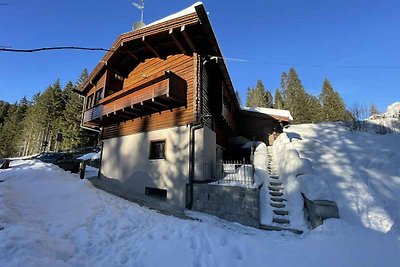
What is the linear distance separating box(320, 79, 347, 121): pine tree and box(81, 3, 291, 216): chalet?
29.8 metres

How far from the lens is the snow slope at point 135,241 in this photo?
3920 mm

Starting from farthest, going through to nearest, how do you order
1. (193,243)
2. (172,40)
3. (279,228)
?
(172,40) < (279,228) < (193,243)

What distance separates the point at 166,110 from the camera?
1262cm

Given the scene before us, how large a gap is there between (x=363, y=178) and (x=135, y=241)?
29.0 feet

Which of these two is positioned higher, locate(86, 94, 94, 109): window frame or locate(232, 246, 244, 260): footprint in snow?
locate(86, 94, 94, 109): window frame

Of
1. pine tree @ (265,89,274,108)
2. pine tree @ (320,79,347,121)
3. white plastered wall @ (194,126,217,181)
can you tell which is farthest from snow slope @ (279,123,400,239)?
pine tree @ (265,89,274,108)

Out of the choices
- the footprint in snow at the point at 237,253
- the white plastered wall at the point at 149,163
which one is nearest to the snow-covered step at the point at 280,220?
the footprint in snow at the point at 237,253

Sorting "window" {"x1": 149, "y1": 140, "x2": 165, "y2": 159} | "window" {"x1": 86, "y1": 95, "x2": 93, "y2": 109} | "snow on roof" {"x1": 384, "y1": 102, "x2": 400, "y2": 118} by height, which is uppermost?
"snow on roof" {"x1": 384, "y1": 102, "x2": 400, "y2": 118}

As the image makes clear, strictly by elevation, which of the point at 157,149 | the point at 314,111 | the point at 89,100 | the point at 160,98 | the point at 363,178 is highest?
the point at 314,111

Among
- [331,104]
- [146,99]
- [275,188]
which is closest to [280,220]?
[275,188]

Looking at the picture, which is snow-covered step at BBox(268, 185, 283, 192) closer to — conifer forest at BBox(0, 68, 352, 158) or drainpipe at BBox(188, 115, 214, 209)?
drainpipe at BBox(188, 115, 214, 209)

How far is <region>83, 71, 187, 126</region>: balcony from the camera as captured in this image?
1112 centimetres

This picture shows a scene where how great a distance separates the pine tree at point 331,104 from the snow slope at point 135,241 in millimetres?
36902

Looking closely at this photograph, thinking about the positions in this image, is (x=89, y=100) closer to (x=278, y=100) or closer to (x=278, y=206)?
(x=278, y=206)
